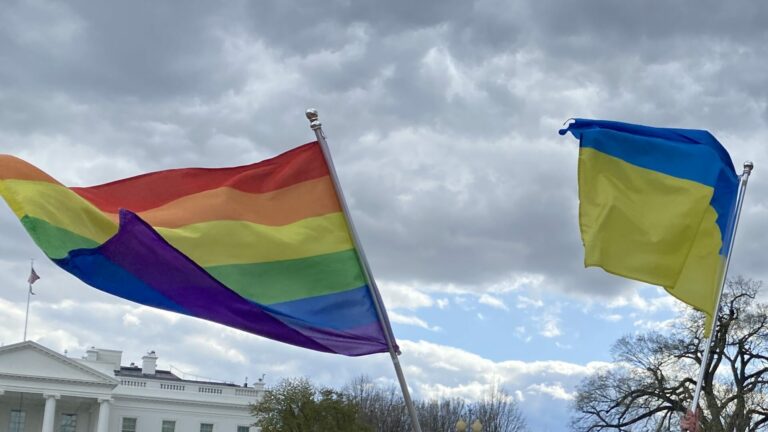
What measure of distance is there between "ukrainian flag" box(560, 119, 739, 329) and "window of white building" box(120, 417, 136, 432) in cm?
6945

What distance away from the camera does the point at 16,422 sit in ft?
241

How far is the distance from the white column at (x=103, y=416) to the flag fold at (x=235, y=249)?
220 ft

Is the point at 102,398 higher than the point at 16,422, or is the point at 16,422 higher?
the point at 102,398

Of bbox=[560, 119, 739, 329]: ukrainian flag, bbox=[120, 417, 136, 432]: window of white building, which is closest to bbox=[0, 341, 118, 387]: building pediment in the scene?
bbox=[120, 417, 136, 432]: window of white building

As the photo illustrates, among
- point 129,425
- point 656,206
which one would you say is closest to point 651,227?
point 656,206

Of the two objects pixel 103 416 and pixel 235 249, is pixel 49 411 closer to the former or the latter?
pixel 103 416

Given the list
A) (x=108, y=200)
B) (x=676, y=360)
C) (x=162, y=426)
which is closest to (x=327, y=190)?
(x=108, y=200)

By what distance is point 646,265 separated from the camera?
10422 millimetres

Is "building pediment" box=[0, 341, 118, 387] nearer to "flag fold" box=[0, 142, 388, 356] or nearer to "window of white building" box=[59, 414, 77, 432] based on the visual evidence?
"window of white building" box=[59, 414, 77, 432]

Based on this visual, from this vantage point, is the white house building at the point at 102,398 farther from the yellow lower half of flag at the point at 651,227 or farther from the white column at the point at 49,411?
the yellow lower half of flag at the point at 651,227

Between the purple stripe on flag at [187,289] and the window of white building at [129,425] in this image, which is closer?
the purple stripe on flag at [187,289]

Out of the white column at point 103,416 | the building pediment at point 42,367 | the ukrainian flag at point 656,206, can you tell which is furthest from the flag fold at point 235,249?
the white column at point 103,416

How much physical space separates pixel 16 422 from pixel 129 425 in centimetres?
763

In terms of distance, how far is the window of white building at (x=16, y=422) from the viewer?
7325cm
